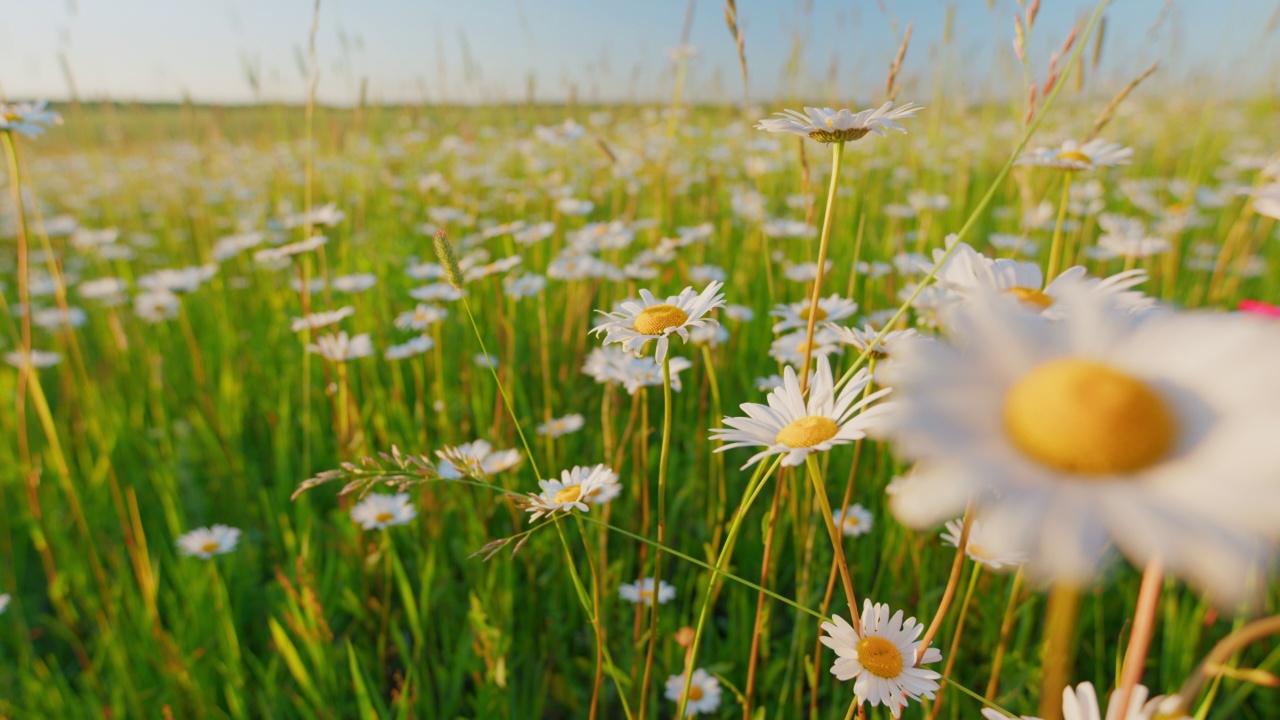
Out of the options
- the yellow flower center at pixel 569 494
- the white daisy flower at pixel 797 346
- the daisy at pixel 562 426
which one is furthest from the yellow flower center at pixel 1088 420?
the daisy at pixel 562 426

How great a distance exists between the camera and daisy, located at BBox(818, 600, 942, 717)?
0.68 m

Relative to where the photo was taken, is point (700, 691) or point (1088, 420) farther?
point (700, 691)

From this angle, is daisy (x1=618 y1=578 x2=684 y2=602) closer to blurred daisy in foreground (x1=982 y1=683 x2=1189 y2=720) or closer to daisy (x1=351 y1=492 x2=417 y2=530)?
daisy (x1=351 y1=492 x2=417 y2=530)

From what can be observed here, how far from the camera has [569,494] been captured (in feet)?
3.00

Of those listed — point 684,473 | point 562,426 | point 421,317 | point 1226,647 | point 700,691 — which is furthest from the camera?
point 421,317

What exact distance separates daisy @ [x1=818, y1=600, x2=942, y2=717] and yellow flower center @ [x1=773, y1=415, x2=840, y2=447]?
182mm

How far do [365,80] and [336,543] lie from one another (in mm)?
1559

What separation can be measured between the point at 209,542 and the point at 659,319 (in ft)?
4.42

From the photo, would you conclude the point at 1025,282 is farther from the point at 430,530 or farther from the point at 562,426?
the point at 430,530

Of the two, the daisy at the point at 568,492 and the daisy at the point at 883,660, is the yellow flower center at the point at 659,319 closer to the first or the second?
the daisy at the point at 568,492

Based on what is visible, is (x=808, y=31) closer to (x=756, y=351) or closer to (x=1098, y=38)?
(x=1098, y=38)

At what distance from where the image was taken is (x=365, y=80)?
7.32ft

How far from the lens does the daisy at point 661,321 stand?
859 millimetres

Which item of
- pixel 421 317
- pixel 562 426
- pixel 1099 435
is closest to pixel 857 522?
pixel 562 426
